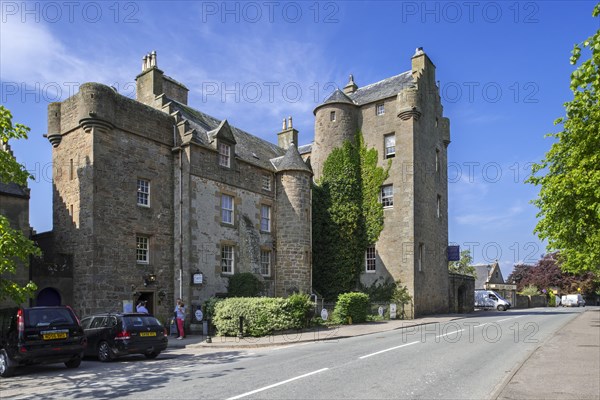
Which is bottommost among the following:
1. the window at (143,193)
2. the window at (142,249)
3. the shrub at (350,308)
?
the shrub at (350,308)

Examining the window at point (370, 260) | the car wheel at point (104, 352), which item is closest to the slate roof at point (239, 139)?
the window at point (370, 260)

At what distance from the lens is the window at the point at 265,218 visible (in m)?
30.6

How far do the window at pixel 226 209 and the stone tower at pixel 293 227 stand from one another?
429 cm

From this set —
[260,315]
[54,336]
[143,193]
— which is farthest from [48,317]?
[143,193]

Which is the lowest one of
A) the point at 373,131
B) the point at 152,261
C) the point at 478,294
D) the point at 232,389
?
the point at 478,294

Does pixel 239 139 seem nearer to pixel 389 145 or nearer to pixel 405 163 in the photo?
pixel 389 145

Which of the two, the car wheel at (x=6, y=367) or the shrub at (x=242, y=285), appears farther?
the shrub at (x=242, y=285)

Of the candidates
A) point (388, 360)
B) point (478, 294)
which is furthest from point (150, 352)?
point (478, 294)

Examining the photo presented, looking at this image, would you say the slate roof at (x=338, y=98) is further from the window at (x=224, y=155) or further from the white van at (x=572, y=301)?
the white van at (x=572, y=301)

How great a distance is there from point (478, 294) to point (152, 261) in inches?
1511

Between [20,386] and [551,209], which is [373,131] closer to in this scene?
[551,209]

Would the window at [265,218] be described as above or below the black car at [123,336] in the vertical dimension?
above

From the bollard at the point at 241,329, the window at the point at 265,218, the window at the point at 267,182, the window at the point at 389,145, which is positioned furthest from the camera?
the window at the point at 389,145

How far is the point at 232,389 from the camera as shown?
31.5ft
